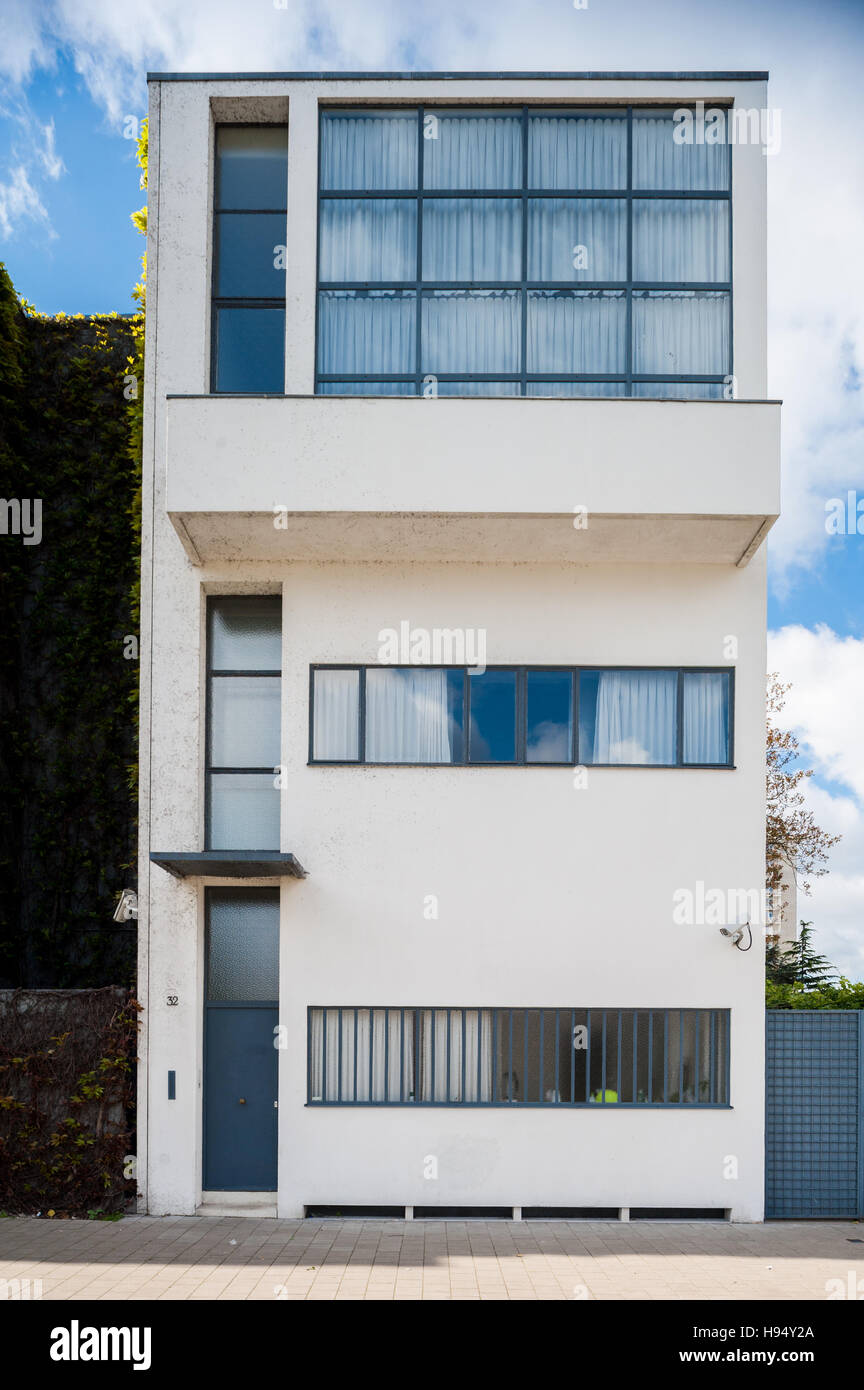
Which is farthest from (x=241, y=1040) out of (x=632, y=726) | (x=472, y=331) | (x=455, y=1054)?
(x=472, y=331)

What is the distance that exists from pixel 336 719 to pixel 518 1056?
3.88 m

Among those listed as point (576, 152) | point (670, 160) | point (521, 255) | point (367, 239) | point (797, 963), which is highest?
point (576, 152)

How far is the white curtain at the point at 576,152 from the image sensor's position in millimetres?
11289

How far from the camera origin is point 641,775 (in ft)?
35.7

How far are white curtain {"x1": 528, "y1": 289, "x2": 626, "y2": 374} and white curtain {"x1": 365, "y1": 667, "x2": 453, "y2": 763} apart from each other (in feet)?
11.6

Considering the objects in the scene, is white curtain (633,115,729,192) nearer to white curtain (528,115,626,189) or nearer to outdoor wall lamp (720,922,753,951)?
white curtain (528,115,626,189)

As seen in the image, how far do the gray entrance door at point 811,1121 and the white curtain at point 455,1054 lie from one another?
9.61ft

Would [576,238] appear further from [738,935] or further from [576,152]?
[738,935]

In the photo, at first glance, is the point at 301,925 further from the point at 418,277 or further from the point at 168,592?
the point at 418,277

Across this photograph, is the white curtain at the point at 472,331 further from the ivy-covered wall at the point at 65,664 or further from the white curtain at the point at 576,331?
the ivy-covered wall at the point at 65,664

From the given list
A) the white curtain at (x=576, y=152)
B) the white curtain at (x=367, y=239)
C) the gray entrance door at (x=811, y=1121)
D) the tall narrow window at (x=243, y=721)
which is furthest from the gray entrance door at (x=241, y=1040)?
the white curtain at (x=576, y=152)

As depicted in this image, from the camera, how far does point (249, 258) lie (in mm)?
11500

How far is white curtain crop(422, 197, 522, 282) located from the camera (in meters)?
11.2

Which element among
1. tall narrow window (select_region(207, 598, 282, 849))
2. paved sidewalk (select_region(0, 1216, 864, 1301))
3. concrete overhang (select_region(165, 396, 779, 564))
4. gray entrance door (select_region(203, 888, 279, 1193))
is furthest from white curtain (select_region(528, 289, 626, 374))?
paved sidewalk (select_region(0, 1216, 864, 1301))
